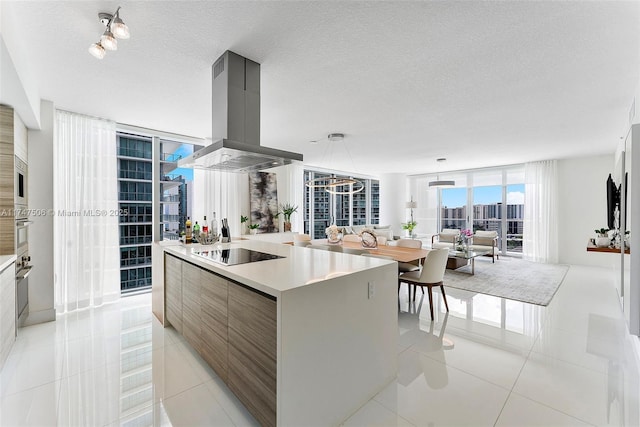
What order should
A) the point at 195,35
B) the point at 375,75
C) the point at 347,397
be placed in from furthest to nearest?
the point at 375,75
the point at 195,35
the point at 347,397

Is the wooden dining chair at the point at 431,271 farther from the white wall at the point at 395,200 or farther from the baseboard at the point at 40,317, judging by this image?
the white wall at the point at 395,200

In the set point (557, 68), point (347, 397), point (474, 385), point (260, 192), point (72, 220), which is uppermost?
point (557, 68)

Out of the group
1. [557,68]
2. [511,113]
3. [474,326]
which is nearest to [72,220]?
[474,326]

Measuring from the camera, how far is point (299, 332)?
1449 mm

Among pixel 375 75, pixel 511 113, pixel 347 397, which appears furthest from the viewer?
pixel 511 113

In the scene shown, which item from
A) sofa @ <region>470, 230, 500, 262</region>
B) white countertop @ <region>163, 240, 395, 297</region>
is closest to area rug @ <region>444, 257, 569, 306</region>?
sofa @ <region>470, 230, 500, 262</region>

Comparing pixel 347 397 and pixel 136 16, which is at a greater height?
pixel 136 16

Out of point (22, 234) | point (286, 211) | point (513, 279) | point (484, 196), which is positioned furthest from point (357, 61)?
point (484, 196)

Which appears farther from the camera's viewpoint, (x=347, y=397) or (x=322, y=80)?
(x=322, y=80)

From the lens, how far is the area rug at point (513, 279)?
4219 mm

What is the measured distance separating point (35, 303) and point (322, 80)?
4.09m

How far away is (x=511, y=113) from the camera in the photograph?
3.53m

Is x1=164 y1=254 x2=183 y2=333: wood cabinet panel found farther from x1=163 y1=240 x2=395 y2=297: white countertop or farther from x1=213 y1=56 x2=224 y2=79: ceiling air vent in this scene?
x1=213 y1=56 x2=224 y2=79: ceiling air vent

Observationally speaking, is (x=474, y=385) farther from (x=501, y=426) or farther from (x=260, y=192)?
(x=260, y=192)
